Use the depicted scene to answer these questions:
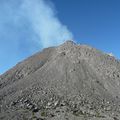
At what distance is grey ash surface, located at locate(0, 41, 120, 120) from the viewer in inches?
4897

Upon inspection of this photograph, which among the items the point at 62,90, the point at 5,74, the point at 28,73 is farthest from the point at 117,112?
the point at 5,74

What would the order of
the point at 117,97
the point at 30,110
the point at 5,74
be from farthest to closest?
1. the point at 5,74
2. the point at 117,97
3. the point at 30,110

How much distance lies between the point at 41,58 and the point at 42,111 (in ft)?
190

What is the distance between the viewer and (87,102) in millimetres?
134750

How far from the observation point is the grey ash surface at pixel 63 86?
124375 mm

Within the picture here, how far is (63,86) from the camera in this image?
480 ft

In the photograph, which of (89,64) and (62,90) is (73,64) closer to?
(89,64)

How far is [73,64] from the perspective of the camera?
16512 centimetres

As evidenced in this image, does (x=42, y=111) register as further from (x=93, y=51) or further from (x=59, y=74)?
(x=93, y=51)

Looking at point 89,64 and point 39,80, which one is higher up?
point 89,64

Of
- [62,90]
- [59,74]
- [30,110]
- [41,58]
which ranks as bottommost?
[30,110]

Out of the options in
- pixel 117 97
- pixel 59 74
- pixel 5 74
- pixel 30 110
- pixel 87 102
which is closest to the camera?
pixel 30 110

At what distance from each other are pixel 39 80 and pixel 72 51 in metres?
29.8

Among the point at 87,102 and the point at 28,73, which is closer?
the point at 87,102
